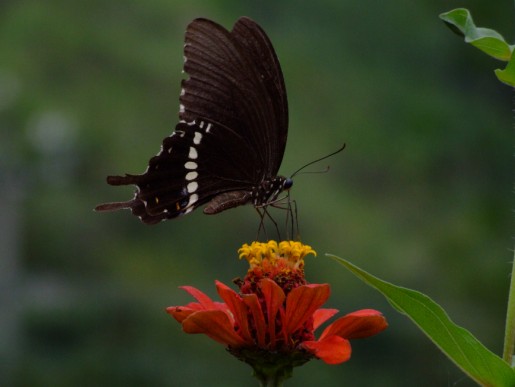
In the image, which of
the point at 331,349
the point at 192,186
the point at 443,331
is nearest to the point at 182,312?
the point at 331,349

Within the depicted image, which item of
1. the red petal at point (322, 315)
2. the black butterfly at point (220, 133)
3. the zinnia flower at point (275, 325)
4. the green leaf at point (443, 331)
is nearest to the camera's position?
the green leaf at point (443, 331)

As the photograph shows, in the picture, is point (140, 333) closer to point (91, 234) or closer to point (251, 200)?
point (91, 234)

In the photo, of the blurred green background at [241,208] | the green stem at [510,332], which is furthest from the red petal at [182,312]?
the blurred green background at [241,208]

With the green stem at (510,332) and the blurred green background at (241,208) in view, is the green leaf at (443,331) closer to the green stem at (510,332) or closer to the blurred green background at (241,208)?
the green stem at (510,332)

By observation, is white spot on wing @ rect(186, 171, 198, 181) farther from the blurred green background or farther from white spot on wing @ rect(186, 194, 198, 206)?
the blurred green background

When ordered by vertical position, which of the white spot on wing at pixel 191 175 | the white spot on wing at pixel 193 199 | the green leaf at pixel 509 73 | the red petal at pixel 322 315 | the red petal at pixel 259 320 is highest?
the green leaf at pixel 509 73

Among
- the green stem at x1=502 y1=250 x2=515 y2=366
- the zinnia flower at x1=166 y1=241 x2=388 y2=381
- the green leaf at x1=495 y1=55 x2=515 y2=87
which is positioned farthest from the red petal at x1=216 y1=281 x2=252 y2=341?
the green leaf at x1=495 y1=55 x2=515 y2=87

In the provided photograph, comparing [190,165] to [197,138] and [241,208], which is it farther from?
[241,208]
